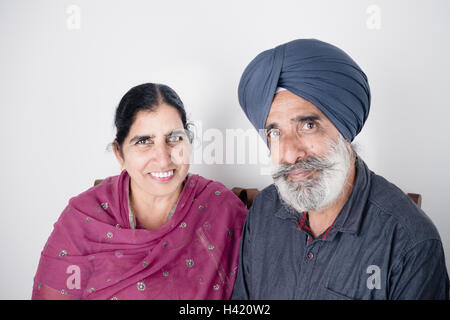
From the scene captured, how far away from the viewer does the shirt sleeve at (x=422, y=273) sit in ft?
4.01

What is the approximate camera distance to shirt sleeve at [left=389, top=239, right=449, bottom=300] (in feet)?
4.01

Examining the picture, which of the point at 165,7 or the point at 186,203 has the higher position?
the point at 165,7

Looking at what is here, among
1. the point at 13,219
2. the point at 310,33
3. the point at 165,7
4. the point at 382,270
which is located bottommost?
the point at 13,219

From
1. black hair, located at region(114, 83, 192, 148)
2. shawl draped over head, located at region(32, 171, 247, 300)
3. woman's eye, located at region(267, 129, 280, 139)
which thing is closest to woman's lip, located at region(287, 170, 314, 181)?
woman's eye, located at region(267, 129, 280, 139)

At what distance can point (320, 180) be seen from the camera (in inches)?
56.2

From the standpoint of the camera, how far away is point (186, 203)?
186cm

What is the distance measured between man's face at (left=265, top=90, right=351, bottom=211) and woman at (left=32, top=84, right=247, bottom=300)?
1.67ft

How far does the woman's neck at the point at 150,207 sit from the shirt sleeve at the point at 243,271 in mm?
415

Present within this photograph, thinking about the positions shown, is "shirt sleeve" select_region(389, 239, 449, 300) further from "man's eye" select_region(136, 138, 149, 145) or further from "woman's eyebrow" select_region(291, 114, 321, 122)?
"man's eye" select_region(136, 138, 149, 145)

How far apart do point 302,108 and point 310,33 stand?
848 mm

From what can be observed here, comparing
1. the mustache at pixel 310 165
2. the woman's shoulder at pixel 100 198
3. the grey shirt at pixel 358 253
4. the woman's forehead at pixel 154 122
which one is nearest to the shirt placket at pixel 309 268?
the grey shirt at pixel 358 253

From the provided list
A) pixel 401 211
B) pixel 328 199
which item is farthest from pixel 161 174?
pixel 401 211

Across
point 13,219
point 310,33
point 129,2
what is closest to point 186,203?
point 310,33

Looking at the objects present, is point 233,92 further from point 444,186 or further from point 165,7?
point 444,186
